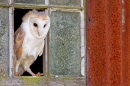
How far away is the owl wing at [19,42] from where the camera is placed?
275 inches

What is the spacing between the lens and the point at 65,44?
23.3 ft

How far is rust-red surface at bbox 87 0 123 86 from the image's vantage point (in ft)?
23.2

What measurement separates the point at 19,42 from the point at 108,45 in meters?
0.42

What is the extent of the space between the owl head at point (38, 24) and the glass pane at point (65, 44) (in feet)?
0.37

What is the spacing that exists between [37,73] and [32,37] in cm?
19

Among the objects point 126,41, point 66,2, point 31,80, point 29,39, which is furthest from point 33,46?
point 126,41

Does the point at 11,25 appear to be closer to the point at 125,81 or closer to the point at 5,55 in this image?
the point at 5,55

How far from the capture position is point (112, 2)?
23.3 ft

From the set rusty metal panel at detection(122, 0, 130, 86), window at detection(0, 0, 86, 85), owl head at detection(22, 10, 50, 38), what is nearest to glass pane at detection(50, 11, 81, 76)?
window at detection(0, 0, 86, 85)

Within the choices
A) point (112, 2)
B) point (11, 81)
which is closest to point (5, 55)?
point (11, 81)

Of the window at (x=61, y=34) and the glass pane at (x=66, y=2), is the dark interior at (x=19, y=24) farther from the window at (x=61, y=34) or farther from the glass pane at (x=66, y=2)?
the glass pane at (x=66, y=2)

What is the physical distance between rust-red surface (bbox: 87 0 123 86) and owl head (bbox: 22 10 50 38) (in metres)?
0.25

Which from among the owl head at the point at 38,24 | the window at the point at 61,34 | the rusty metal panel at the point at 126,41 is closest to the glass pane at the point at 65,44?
the window at the point at 61,34

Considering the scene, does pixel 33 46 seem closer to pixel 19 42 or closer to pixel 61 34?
pixel 19 42
